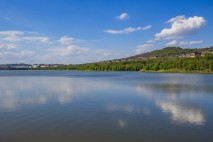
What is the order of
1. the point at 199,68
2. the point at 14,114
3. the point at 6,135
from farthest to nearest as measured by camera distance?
the point at 199,68 → the point at 14,114 → the point at 6,135

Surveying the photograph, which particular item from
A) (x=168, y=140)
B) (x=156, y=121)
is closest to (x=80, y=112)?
(x=156, y=121)

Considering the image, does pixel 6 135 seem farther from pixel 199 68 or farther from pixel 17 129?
pixel 199 68

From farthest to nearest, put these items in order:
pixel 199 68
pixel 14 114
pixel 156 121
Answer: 1. pixel 199 68
2. pixel 14 114
3. pixel 156 121

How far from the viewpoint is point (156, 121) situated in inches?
794

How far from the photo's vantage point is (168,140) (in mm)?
15516

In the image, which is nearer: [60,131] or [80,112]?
[60,131]

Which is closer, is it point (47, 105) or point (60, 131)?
point (60, 131)

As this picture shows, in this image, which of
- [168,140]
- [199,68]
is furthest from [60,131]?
[199,68]

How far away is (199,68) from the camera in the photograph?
Result: 133 metres

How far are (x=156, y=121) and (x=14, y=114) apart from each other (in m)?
10.6

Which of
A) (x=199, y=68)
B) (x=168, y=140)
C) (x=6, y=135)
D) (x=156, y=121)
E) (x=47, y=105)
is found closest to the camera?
(x=168, y=140)

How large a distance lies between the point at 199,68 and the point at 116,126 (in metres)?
121

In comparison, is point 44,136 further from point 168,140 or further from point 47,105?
point 47,105

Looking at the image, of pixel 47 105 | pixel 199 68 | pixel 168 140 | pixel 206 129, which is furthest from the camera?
pixel 199 68
